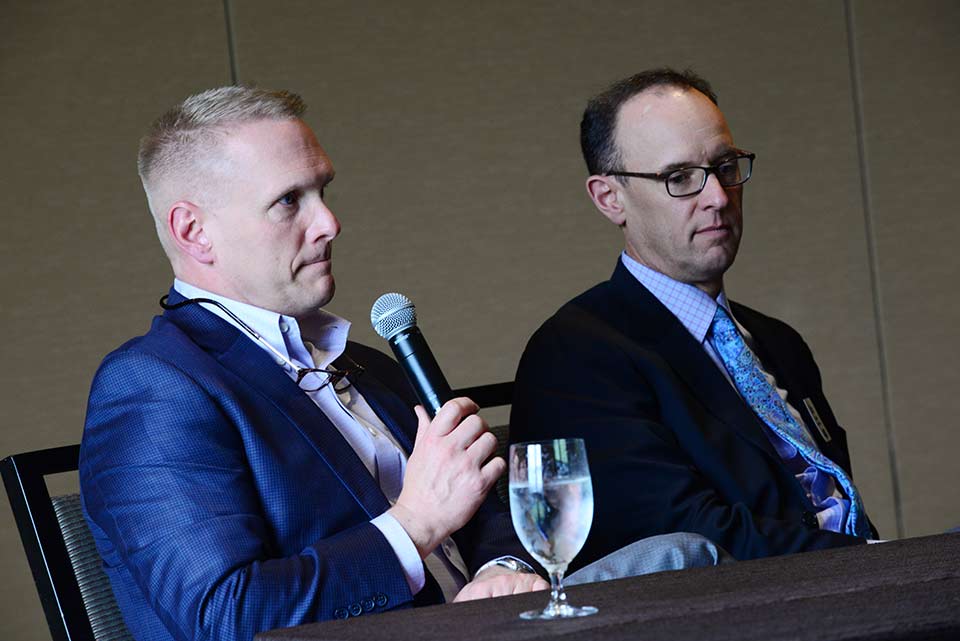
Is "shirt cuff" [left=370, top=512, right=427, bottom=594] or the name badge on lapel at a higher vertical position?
"shirt cuff" [left=370, top=512, right=427, bottom=594]

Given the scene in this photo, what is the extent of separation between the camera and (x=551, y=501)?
1.11 m

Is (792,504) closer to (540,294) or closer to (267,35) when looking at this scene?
(540,294)

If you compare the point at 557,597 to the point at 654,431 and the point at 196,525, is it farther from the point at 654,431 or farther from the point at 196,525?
the point at 654,431

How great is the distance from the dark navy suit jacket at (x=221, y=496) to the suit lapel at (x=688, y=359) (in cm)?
75

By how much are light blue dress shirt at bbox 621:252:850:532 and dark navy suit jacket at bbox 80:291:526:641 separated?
0.88 m

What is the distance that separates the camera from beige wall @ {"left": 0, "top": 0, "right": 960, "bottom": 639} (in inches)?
145

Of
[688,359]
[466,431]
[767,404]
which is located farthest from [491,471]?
[767,404]

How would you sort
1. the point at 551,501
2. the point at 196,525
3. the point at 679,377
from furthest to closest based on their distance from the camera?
the point at 679,377 < the point at 196,525 < the point at 551,501

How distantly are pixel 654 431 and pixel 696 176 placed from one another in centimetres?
55

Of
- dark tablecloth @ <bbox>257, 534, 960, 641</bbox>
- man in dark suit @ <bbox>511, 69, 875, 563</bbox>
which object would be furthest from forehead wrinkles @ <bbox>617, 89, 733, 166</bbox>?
dark tablecloth @ <bbox>257, 534, 960, 641</bbox>

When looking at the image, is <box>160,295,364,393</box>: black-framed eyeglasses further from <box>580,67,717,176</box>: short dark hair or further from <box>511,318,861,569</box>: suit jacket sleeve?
<box>580,67,717,176</box>: short dark hair

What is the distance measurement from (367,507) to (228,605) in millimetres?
285

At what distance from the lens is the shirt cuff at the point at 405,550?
5.28ft

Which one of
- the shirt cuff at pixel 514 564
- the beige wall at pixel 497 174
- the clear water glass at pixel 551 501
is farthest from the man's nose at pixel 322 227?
the beige wall at pixel 497 174
